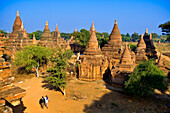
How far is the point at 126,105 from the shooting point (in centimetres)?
1384

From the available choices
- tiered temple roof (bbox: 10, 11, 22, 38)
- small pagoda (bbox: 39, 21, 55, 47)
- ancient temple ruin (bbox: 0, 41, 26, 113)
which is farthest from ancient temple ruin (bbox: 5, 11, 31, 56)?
ancient temple ruin (bbox: 0, 41, 26, 113)

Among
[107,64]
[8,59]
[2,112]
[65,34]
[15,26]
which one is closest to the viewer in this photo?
[2,112]

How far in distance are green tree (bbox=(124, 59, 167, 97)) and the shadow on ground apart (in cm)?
102

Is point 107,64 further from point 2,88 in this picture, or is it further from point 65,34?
point 65,34

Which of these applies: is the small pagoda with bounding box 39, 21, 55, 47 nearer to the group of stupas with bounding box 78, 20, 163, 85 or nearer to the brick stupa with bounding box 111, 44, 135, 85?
the group of stupas with bounding box 78, 20, 163, 85

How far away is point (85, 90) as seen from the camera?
57.9ft

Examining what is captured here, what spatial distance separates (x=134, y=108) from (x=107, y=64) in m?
11.6

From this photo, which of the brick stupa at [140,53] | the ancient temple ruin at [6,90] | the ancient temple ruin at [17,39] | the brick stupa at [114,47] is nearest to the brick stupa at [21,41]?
the ancient temple ruin at [17,39]

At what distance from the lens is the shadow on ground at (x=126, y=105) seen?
12867 millimetres

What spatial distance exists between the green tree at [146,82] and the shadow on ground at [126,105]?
102cm

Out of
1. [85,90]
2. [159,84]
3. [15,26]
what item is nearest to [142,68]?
[159,84]

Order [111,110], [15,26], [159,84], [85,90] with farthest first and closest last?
1. [15,26]
2. [85,90]
3. [159,84]
4. [111,110]

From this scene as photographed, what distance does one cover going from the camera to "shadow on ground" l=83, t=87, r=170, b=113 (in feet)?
42.2

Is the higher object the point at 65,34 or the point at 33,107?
the point at 65,34
